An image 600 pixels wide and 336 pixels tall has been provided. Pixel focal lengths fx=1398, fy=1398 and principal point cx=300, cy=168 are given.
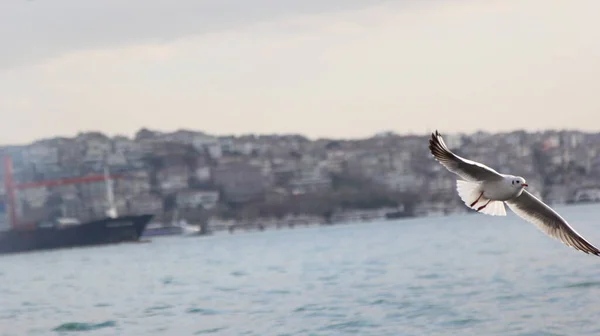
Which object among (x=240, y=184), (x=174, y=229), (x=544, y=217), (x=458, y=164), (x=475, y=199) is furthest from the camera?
(x=240, y=184)

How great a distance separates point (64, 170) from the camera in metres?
91.5

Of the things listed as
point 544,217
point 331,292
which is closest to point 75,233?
point 331,292

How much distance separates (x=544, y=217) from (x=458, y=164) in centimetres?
163

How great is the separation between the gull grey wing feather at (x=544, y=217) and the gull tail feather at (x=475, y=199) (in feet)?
1.49

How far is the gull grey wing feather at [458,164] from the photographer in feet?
38.3

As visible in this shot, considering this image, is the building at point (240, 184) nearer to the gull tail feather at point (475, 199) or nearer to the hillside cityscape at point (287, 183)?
the hillside cityscape at point (287, 183)

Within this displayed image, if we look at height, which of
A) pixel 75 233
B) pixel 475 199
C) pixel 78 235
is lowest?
pixel 78 235

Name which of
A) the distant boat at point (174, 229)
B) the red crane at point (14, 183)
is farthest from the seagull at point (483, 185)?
the distant boat at point (174, 229)

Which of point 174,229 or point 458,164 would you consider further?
point 174,229

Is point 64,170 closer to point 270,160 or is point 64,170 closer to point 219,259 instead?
point 270,160

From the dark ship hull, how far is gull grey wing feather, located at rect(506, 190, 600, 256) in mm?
58508

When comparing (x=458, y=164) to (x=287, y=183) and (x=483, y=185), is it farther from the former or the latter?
(x=287, y=183)

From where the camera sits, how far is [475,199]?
1221cm

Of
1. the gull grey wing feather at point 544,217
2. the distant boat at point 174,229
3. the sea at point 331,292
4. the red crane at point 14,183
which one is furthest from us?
the distant boat at point 174,229
